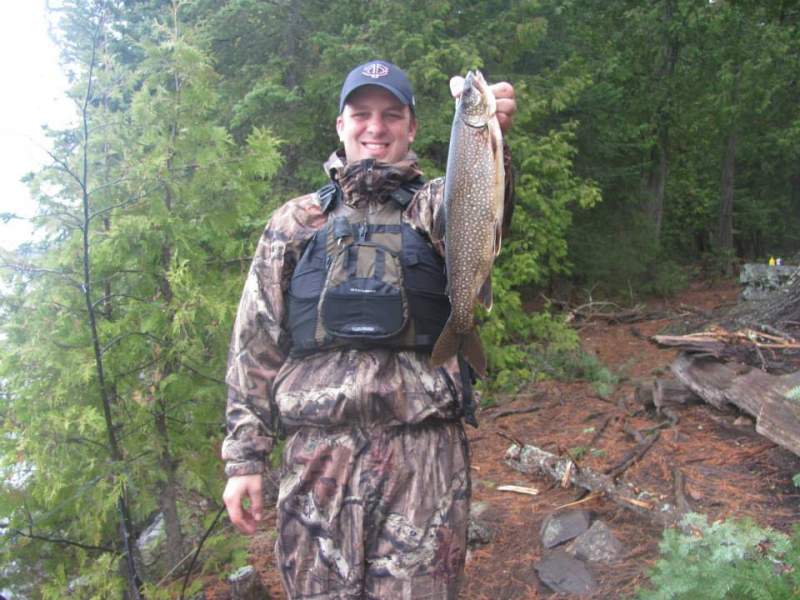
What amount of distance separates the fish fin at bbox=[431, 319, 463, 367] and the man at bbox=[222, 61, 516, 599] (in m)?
0.08

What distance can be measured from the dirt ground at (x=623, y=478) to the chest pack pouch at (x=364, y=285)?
2.39 m

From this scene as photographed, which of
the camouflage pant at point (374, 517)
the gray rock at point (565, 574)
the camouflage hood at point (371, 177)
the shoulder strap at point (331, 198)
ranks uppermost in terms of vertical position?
the camouflage hood at point (371, 177)

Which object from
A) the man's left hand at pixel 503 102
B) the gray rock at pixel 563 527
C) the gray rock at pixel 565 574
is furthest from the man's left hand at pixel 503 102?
the gray rock at pixel 563 527

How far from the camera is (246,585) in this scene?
4.02 metres

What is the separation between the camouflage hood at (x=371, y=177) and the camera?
2.57 m

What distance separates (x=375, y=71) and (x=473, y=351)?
1.16 metres

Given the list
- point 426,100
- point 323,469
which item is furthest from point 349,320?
point 426,100

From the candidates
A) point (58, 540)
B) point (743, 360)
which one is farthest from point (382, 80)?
point (743, 360)

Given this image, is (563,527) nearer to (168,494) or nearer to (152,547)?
(168,494)

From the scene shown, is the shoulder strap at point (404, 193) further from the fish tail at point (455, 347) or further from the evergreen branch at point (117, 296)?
the evergreen branch at point (117, 296)

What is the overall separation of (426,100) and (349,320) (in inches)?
219

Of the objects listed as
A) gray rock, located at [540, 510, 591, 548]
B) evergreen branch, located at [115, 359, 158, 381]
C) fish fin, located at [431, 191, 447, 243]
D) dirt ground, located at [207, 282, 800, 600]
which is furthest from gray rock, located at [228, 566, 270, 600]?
fish fin, located at [431, 191, 447, 243]

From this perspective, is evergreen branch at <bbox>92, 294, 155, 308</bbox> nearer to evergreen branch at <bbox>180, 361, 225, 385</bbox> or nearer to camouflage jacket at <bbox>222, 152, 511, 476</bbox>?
evergreen branch at <bbox>180, 361, 225, 385</bbox>

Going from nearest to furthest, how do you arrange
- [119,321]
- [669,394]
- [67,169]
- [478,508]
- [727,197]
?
[67,169] < [119,321] < [478,508] < [669,394] < [727,197]
